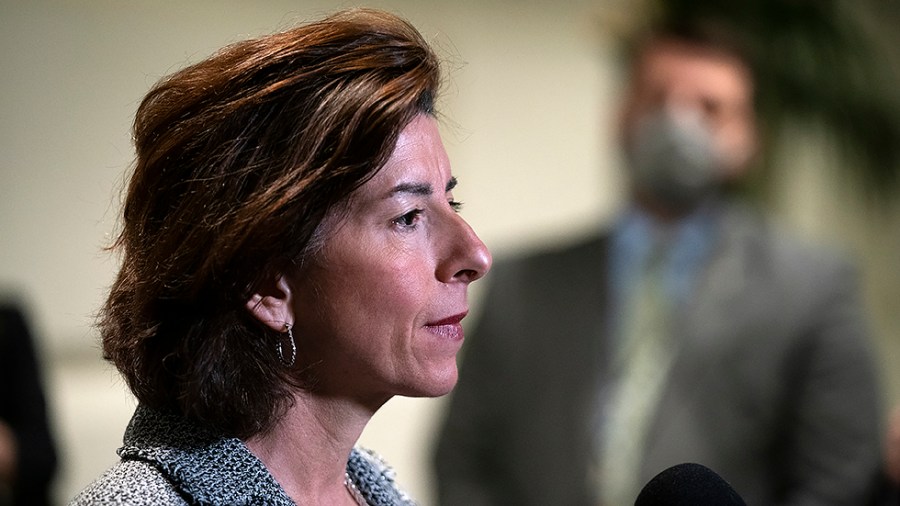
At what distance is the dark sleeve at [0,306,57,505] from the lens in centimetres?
334

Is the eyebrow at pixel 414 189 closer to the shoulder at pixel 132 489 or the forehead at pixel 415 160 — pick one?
the forehead at pixel 415 160

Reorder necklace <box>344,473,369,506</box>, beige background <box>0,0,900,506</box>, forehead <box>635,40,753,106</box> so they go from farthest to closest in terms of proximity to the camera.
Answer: beige background <box>0,0,900,506</box>, forehead <box>635,40,753,106</box>, necklace <box>344,473,369,506</box>

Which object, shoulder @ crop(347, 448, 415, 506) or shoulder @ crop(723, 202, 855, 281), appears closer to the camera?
shoulder @ crop(347, 448, 415, 506)

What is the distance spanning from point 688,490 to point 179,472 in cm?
50

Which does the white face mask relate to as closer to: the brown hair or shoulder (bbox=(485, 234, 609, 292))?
shoulder (bbox=(485, 234, 609, 292))

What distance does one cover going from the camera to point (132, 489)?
1284mm

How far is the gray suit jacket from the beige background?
0.54m

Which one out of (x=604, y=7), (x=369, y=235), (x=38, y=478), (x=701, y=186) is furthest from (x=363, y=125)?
(x=604, y=7)

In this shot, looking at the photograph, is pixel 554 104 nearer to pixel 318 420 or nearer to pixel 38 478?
pixel 38 478

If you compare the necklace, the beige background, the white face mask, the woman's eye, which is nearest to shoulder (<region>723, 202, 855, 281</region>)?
the white face mask

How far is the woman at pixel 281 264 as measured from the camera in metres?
1.31

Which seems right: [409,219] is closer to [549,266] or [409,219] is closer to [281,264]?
[281,264]

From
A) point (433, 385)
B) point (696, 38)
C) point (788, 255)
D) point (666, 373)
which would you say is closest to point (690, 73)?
point (696, 38)

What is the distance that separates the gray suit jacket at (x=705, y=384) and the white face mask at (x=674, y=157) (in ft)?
0.95
